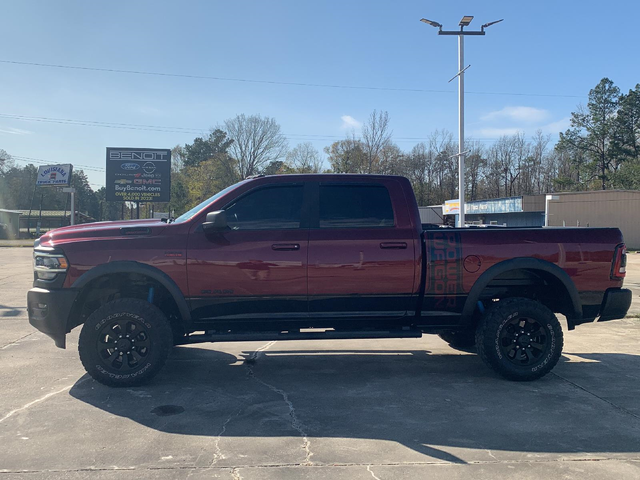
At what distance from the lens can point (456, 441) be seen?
4.02 m

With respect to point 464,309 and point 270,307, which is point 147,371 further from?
point 464,309

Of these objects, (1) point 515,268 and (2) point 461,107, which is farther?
(2) point 461,107

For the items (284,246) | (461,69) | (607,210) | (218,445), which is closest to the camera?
(218,445)

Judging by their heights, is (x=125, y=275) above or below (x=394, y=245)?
below

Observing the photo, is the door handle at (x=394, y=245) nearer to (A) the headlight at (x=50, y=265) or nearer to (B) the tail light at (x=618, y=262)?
(B) the tail light at (x=618, y=262)

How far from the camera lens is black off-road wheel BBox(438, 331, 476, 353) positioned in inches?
268

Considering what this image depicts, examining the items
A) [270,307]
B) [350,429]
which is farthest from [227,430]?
[270,307]

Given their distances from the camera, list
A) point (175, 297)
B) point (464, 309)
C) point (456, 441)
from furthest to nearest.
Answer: point (464, 309) → point (175, 297) → point (456, 441)

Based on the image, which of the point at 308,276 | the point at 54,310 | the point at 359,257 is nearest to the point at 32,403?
the point at 54,310

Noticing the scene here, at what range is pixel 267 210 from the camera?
17.8 feet

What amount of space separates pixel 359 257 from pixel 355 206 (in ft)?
1.93

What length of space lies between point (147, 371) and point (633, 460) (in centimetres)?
422

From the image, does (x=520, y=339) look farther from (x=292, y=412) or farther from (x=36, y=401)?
(x=36, y=401)

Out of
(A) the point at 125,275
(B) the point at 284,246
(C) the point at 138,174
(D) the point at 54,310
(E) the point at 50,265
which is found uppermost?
(C) the point at 138,174
